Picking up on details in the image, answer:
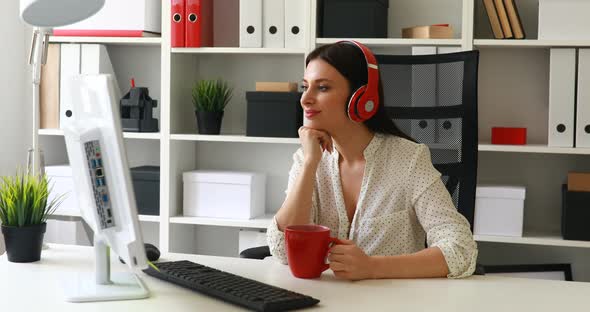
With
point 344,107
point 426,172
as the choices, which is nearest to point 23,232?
point 344,107

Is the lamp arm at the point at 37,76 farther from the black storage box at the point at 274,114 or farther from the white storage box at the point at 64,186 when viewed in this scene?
the white storage box at the point at 64,186

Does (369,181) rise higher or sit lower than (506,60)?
lower

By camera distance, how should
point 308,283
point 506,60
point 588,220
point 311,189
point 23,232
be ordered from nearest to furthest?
point 308,283 < point 23,232 < point 311,189 < point 588,220 < point 506,60

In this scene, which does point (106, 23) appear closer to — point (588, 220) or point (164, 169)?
point (164, 169)

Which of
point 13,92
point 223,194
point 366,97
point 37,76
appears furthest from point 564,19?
point 13,92

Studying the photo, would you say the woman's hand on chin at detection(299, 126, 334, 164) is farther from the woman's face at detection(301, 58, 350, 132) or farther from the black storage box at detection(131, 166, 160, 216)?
the black storage box at detection(131, 166, 160, 216)

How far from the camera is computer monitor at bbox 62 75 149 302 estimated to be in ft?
3.72

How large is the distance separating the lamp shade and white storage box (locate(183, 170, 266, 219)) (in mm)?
1605

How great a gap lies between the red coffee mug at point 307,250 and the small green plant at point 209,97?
1.80 meters

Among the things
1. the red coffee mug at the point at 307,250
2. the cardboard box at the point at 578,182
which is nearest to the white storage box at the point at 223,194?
the cardboard box at the point at 578,182

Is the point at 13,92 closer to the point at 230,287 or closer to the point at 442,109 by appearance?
the point at 442,109

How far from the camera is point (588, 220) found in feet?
9.44

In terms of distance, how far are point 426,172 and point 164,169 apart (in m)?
1.64

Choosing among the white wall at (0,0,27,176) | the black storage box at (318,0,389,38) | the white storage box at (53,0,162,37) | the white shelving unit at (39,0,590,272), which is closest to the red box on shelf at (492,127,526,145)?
the white shelving unit at (39,0,590,272)
